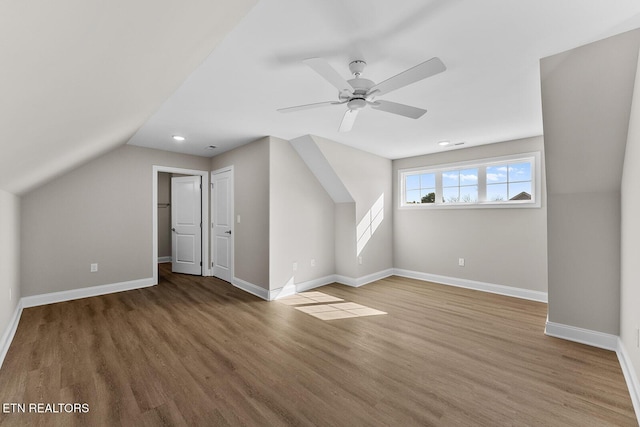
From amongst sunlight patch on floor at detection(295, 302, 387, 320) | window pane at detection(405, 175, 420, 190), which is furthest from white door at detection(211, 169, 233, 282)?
window pane at detection(405, 175, 420, 190)

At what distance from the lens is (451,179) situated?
15.9 feet

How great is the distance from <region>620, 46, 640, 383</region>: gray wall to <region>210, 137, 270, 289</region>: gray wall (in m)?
3.56

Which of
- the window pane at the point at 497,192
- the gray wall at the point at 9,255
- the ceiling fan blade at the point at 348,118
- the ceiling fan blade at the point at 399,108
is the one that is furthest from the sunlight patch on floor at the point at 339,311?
the gray wall at the point at 9,255

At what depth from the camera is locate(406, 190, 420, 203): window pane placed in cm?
528

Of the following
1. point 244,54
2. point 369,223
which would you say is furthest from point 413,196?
point 244,54

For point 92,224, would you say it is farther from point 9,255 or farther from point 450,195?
point 450,195

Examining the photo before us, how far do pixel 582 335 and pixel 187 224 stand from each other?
19.2 feet

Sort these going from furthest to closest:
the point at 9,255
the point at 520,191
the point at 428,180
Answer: the point at 428,180
the point at 520,191
the point at 9,255

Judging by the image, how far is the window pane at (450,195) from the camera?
4.77 m

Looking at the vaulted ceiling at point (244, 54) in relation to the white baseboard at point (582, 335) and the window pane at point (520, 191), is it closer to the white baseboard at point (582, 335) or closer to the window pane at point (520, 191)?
the window pane at point (520, 191)

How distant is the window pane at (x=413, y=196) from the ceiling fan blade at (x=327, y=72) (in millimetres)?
3658

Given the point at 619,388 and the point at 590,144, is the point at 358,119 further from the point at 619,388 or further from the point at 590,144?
the point at 619,388

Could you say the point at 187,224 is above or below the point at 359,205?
below

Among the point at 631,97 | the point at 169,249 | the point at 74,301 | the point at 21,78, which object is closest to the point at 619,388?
the point at 631,97
